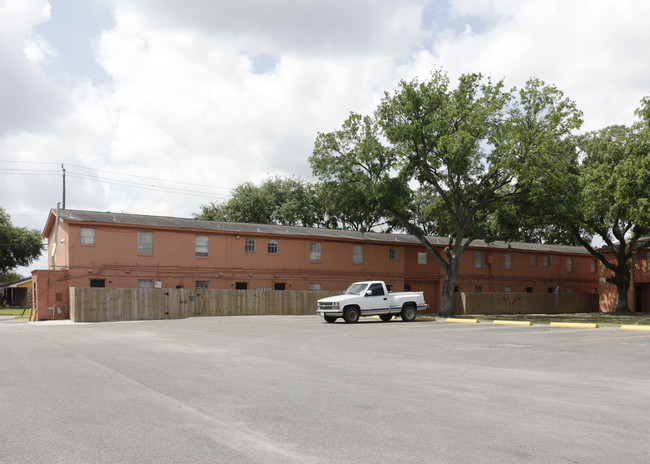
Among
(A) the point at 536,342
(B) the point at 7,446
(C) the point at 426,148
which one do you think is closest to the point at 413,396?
(B) the point at 7,446

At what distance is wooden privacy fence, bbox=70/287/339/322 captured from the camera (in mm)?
31953

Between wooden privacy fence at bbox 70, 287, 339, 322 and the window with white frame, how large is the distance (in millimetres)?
5196

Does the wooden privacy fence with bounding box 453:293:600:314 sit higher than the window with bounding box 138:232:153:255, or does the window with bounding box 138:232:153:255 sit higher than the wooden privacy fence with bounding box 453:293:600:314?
the window with bounding box 138:232:153:255

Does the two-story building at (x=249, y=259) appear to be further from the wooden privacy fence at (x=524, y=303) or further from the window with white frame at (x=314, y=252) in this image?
the wooden privacy fence at (x=524, y=303)

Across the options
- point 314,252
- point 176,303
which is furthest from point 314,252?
point 176,303

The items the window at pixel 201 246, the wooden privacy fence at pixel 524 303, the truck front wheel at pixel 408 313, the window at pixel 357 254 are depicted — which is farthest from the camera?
the window at pixel 357 254

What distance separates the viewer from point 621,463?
18.4 ft

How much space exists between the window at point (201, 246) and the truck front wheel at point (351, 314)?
15.7 metres

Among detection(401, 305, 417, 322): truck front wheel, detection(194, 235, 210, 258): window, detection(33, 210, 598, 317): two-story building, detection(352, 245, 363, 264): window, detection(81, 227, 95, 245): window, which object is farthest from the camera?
detection(352, 245, 363, 264): window

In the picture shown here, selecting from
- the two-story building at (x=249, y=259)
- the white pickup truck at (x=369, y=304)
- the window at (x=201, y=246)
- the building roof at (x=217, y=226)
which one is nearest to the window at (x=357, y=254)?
the two-story building at (x=249, y=259)

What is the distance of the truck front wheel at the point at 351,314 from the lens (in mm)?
28656

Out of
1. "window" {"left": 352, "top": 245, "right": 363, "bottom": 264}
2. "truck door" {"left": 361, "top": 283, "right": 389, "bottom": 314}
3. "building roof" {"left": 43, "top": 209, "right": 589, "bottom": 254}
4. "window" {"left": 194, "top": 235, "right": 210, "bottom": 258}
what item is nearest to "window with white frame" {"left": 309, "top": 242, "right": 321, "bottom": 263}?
"building roof" {"left": 43, "top": 209, "right": 589, "bottom": 254}

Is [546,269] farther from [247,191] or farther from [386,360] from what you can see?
[386,360]

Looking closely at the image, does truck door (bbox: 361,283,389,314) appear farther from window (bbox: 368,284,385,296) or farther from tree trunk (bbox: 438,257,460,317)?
tree trunk (bbox: 438,257,460,317)
